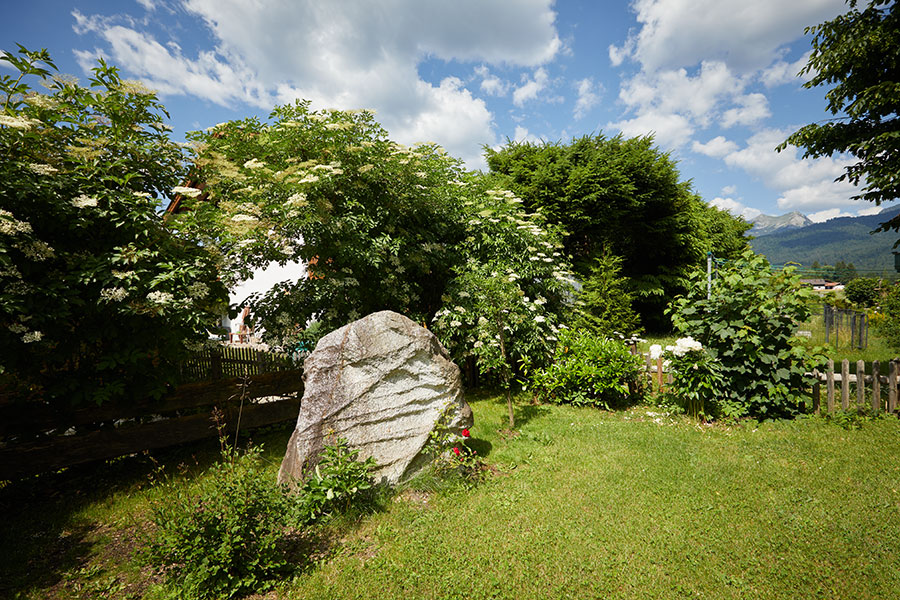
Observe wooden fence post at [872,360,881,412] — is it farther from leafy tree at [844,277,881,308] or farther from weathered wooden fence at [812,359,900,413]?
leafy tree at [844,277,881,308]

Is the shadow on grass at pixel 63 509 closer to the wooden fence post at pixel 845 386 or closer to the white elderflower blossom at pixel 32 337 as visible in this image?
the white elderflower blossom at pixel 32 337

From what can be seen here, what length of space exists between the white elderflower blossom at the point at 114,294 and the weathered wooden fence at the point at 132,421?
150 cm

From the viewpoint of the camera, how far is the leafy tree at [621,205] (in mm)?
15133

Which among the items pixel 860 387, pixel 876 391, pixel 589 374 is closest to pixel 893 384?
pixel 876 391

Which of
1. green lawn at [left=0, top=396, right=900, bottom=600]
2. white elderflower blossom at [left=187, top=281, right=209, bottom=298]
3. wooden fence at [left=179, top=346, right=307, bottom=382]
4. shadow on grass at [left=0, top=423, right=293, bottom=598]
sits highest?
white elderflower blossom at [left=187, top=281, right=209, bottom=298]

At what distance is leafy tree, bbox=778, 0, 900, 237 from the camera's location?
7.36 metres

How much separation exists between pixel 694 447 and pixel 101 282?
7272 mm

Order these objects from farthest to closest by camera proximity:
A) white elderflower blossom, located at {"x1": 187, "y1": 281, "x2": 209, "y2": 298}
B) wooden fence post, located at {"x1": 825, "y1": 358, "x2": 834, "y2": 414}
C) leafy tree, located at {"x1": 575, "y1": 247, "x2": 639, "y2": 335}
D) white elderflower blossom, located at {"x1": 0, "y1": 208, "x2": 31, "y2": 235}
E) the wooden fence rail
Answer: leafy tree, located at {"x1": 575, "y1": 247, "x2": 639, "y2": 335}
wooden fence post, located at {"x1": 825, "y1": 358, "x2": 834, "y2": 414}
white elderflower blossom, located at {"x1": 187, "y1": 281, "x2": 209, "y2": 298}
the wooden fence rail
white elderflower blossom, located at {"x1": 0, "y1": 208, "x2": 31, "y2": 235}

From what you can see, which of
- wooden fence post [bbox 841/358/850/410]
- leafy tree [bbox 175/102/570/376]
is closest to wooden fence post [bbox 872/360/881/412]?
wooden fence post [bbox 841/358/850/410]

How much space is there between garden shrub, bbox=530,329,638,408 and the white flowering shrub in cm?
532

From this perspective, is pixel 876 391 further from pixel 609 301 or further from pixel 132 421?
pixel 132 421

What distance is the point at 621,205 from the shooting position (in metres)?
15.9

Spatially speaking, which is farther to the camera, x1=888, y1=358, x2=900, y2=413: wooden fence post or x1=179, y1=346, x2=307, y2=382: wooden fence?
x1=179, y1=346, x2=307, y2=382: wooden fence

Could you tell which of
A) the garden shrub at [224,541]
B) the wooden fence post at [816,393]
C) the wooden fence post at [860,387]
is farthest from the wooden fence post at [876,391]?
the garden shrub at [224,541]
